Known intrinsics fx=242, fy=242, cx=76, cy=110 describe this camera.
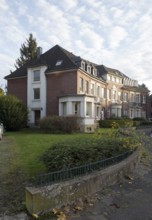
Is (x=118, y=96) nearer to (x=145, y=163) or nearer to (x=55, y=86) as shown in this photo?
(x=55, y=86)

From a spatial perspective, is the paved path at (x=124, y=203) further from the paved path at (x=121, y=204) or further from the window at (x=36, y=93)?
the window at (x=36, y=93)

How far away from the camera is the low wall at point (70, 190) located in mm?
4199

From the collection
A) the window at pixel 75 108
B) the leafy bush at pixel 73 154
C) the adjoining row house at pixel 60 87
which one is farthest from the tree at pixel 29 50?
the leafy bush at pixel 73 154

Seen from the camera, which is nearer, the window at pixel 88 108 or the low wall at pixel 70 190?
the low wall at pixel 70 190

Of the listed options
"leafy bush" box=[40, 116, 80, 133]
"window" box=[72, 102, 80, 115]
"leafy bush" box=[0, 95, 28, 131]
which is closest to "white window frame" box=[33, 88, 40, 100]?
"window" box=[72, 102, 80, 115]

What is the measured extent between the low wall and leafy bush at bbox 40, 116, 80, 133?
58.0 feet

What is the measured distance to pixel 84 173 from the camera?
5309 millimetres

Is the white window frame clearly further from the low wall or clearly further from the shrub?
the low wall

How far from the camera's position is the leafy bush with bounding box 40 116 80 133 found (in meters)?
23.9

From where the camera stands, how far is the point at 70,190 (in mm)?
4711

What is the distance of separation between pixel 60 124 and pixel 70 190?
1930cm

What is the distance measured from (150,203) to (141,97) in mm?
55474

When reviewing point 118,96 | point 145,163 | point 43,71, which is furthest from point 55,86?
point 145,163

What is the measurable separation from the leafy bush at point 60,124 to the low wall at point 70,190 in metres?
17.7
